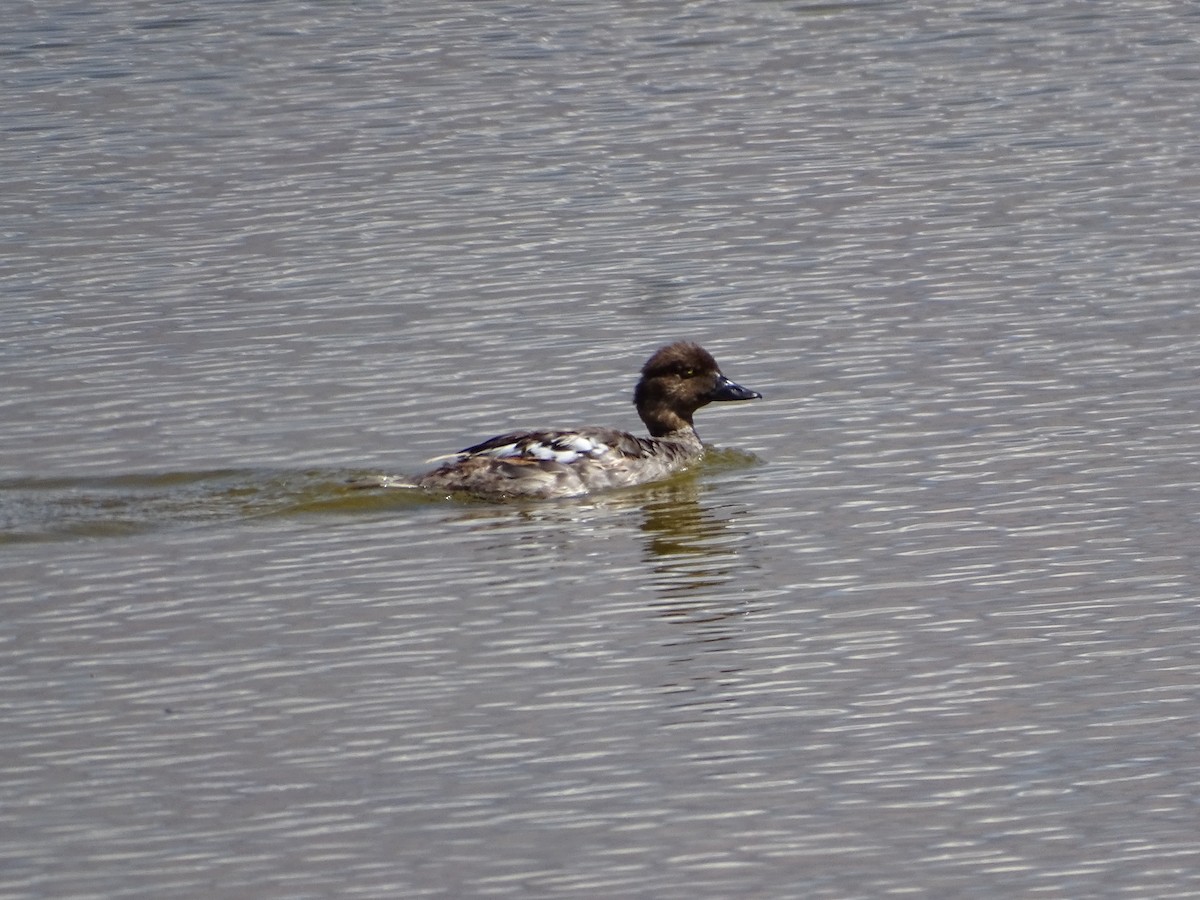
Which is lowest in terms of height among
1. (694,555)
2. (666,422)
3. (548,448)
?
(694,555)

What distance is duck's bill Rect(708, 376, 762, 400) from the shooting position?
14.7m

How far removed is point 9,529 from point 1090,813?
651 cm

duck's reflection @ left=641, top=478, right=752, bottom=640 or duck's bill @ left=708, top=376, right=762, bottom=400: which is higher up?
duck's bill @ left=708, top=376, right=762, bottom=400

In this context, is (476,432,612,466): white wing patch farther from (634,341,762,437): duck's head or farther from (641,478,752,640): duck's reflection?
(634,341,762,437): duck's head

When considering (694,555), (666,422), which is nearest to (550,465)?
(666,422)

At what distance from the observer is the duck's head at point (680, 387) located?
14.8m

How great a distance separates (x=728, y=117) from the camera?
2402cm

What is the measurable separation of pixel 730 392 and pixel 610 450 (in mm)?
1134

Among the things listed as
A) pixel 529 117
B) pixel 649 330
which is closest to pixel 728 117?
pixel 529 117

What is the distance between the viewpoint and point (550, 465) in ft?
44.5

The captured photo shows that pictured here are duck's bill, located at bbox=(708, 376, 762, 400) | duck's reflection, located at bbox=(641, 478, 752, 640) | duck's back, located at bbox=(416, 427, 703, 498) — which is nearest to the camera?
duck's reflection, located at bbox=(641, 478, 752, 640)

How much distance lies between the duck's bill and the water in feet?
0.93

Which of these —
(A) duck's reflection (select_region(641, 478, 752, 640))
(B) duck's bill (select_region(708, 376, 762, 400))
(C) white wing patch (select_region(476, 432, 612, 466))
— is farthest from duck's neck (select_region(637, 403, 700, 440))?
(C) white wing patch (select_region(476, 432, 612, 466))

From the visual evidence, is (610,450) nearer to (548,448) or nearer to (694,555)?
(548,448)
